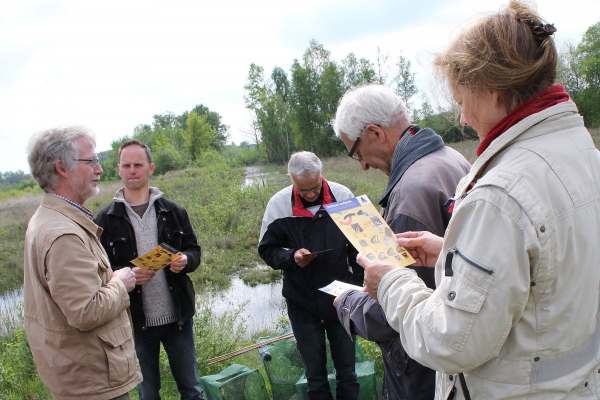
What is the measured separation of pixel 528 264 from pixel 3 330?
7.08 m

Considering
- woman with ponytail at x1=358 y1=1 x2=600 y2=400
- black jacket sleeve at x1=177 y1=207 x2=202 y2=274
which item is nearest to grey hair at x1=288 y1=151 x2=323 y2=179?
black jacket sleeve at x1=177 y1=207 x2=202 y2=274

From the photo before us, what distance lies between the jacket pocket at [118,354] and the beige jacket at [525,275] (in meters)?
1.89

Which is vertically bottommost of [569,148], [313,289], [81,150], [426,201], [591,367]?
[313,289]

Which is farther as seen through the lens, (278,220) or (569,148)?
(278,220)

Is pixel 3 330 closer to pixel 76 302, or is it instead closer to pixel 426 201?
pixel 76 302

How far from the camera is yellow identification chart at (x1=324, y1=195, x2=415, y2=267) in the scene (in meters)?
1.67

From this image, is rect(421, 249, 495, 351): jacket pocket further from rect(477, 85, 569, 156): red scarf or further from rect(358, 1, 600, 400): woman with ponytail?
rect(477, 85, 569, 156): red scarf

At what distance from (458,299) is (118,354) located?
2.12 meters

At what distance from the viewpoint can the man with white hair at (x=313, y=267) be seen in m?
3.47

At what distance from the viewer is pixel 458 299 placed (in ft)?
3.83

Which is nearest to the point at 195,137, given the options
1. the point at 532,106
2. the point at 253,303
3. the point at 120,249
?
the point at 253,303

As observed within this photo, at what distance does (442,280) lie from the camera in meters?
1.25

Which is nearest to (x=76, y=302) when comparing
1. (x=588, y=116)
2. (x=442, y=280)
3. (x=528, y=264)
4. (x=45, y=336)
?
(x=45, y=336)

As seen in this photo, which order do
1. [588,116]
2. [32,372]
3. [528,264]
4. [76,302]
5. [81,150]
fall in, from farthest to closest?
[588,116]
[32,372]
[81,150]
[76,302]
[528,264]
